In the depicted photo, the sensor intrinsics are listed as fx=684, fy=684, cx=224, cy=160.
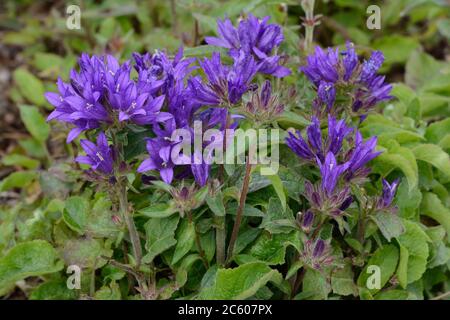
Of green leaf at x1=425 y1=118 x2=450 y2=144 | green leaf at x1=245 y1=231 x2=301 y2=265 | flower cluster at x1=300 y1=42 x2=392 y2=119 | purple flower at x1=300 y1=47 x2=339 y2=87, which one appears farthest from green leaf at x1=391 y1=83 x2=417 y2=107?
green leaf at x1=245 y1=231 x2=301 y2=265

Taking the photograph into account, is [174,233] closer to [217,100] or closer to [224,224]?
[224,224]

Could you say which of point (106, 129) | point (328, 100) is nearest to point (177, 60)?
point (106, 129)

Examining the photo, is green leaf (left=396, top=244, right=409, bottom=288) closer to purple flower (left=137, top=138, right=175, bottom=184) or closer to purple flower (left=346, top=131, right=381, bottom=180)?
purple flower (left=346, top=131, right=381, bottom=180)

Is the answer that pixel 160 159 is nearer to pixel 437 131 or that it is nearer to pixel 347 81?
pixel 347 81

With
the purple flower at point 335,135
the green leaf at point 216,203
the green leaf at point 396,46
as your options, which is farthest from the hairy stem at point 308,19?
the green leaf at point 396,46

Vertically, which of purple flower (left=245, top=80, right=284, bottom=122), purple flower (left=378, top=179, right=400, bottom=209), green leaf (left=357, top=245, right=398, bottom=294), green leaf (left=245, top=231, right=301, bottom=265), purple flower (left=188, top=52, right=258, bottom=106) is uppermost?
purple flower (left=188, top=52, right=258, bottom=106)

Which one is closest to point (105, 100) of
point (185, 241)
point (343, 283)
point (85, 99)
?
point (85, 99)
